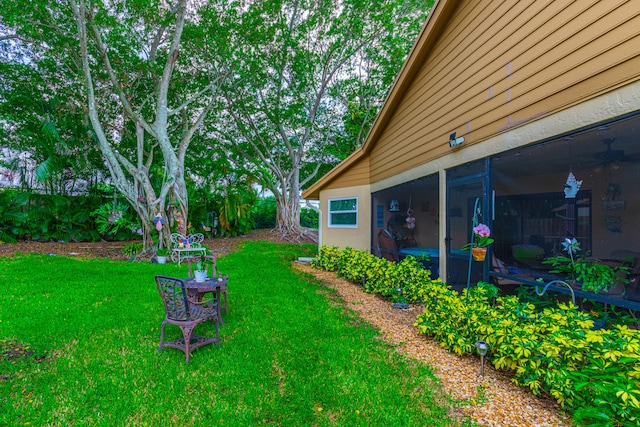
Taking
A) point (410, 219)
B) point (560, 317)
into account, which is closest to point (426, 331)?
point (560, 317)

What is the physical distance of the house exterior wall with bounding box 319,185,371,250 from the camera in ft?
27.2

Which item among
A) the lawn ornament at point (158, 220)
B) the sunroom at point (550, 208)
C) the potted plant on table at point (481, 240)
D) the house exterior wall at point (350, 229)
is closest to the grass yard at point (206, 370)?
the potted plant on table at point (481, 240)

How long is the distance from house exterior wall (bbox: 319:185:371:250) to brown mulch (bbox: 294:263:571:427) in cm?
387

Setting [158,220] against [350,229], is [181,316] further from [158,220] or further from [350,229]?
[158,220]

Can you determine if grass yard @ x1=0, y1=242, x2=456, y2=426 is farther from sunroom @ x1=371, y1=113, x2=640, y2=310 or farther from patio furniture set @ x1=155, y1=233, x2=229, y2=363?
sunroom @ x1=371, y1=113, x2=640, y2=310

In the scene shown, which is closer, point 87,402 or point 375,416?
point 375,416

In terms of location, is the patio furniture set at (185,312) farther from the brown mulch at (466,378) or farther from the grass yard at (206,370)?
the brown mulch at (466,378)

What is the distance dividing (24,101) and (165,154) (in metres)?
5.97

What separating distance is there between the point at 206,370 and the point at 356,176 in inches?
268

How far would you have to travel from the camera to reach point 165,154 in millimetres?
9727

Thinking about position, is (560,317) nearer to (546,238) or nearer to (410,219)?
(546,238)

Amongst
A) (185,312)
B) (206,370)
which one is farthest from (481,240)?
(185,312)

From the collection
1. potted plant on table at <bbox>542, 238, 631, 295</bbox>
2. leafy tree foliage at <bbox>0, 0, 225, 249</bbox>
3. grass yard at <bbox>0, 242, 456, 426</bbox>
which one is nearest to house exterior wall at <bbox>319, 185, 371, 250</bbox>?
grass yard at <bbox>0, 242, 456, 426</bbox>

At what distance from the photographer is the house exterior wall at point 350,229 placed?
829cm
